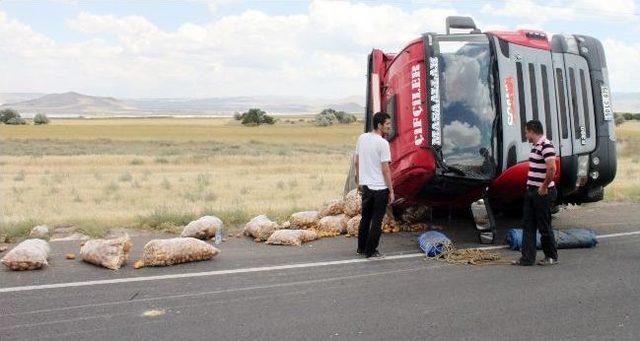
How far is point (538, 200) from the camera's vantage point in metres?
7.85

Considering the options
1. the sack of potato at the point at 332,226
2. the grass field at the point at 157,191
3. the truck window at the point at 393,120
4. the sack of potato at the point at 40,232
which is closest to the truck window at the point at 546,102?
the truck window at the point at 393,120

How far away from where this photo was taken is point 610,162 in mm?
9289

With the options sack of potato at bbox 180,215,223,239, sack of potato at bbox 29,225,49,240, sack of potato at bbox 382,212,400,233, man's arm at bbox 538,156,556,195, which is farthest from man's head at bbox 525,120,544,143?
sack of potato at bbox 29,225,49,240

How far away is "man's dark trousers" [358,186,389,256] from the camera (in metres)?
8.07

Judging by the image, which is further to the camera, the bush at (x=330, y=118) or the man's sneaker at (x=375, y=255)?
the bush at (x=330, y=118)

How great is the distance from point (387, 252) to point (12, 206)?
9.84m

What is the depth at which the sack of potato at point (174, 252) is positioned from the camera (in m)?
7.53

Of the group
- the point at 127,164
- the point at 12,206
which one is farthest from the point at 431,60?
the point at 127,164

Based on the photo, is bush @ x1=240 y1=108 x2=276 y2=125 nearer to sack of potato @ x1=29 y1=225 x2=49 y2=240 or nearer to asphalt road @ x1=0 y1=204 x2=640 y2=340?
sack of potato @ x1=29 y1=225 x2=49 y2=240

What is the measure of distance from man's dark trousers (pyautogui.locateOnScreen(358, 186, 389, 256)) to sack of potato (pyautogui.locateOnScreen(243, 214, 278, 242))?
1.50m

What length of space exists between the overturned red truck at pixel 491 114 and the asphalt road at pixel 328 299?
3.17ft

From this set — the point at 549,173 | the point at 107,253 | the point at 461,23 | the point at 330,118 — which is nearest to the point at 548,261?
the point at 549,173

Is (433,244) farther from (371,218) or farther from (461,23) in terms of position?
(461,23)

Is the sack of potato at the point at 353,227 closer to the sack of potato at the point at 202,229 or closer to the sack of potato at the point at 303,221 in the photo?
the sack of potato at the point at 303,221
